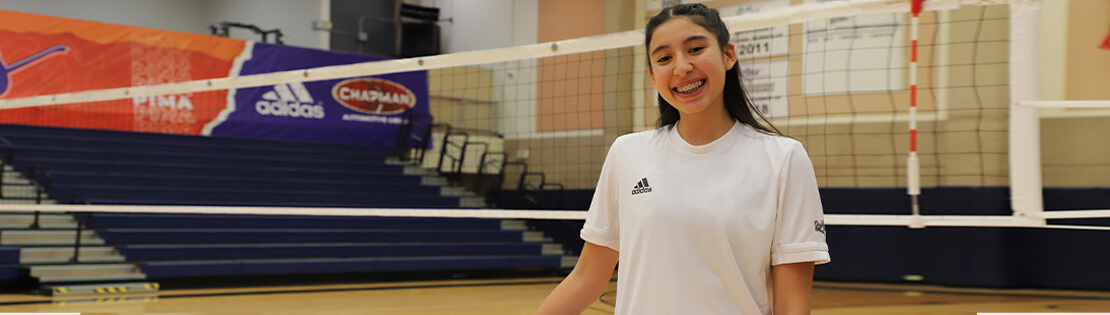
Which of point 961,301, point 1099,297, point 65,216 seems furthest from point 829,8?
point 65,216

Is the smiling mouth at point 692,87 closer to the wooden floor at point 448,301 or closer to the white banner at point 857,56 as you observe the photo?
the wooden floor at point 448,301

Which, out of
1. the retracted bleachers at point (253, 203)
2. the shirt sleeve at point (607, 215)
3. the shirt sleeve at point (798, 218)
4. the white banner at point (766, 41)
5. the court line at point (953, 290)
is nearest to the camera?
the shirt sleeve at point (798, 218)

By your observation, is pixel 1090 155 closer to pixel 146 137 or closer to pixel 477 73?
pixel 477 73

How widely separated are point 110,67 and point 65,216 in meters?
2.35

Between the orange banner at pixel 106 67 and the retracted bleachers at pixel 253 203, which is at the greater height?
the orange banner at pixel 106 67

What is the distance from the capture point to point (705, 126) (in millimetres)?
1317

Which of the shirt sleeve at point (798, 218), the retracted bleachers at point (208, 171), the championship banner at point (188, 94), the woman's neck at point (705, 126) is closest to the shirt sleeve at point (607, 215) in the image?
the woman's neck at point (705, 126)

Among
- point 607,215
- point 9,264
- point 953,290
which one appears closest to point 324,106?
point 9,264

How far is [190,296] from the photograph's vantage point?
7.50 metres

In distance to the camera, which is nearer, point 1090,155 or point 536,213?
point 536,213

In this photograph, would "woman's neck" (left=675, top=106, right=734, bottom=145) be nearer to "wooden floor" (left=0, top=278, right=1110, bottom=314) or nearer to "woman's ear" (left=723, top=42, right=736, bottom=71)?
"woman's ear" (left=723, top=42, right=736, bottom=71)

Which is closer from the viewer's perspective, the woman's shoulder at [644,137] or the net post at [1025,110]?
the woman's shoulder at [644,137]

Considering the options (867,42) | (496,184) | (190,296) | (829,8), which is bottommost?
(190,296)

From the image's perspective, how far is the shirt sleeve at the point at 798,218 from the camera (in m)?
1.20
